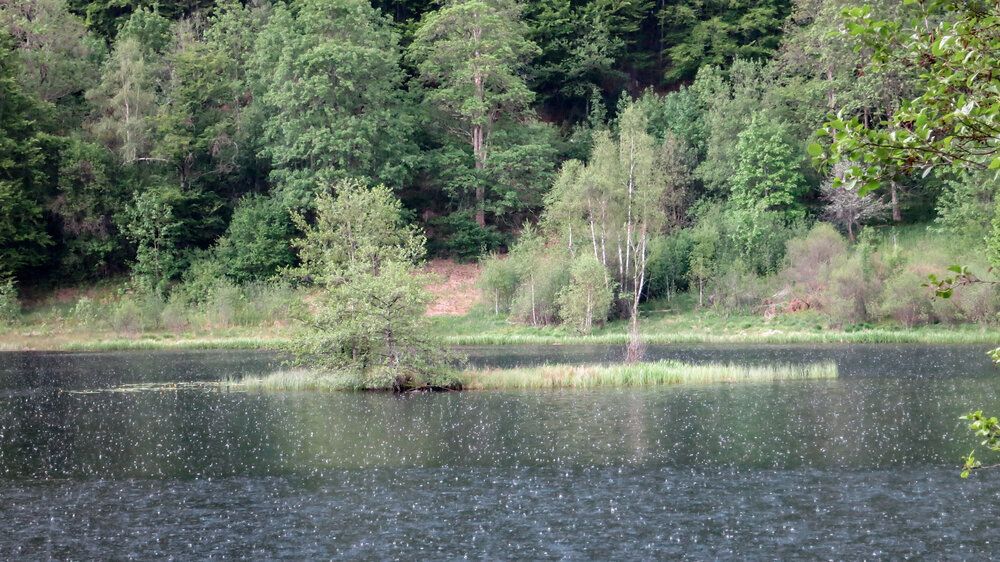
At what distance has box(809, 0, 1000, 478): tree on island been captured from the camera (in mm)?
7434

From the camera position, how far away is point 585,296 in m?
61.6

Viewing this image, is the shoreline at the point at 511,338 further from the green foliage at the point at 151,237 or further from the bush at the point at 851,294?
the green foliage at the point at 151,237

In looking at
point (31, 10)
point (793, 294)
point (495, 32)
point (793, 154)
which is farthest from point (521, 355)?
point (31, 10)

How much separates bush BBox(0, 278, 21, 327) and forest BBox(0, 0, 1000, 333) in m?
0.26

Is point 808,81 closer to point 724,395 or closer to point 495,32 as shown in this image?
point 495,32

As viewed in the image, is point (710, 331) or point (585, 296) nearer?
point (585, 296)

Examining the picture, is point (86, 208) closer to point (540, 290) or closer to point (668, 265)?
point (540, 290)

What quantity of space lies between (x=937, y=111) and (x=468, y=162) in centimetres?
7132

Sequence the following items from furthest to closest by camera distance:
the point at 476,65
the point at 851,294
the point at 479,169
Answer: the point at 479,169, the point at 476,65, the point at 851,294

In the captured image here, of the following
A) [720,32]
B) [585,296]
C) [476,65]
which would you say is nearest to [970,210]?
[585,296]

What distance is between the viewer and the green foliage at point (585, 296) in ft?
202

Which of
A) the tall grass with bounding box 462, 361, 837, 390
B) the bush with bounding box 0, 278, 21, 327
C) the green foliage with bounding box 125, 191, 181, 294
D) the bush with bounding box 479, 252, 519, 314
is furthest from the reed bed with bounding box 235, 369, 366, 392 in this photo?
the green foliage with bounding box 125, 191, 181, 294

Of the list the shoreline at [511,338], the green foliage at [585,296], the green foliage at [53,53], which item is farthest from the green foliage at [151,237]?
the green foliage at [585,296]

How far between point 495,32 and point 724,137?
20.8 m
